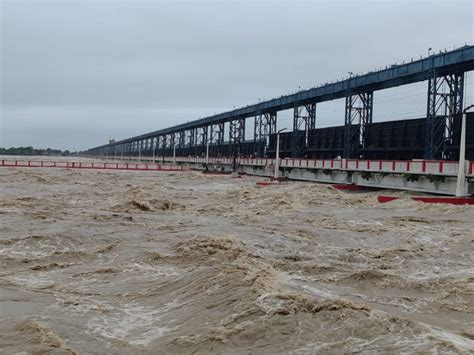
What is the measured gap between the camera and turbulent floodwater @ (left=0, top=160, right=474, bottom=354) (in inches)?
243

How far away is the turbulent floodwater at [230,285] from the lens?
6.16 m

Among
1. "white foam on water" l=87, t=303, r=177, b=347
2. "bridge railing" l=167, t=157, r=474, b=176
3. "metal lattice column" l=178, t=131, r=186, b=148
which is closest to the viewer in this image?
"white foam on water" l=87, t=303, r=177, b=347

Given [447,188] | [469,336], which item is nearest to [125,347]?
[469,336]

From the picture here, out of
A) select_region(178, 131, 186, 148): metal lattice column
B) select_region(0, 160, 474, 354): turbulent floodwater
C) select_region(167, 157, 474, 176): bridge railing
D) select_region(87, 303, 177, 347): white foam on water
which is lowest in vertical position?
select_region(87, 303, 177, 347): white foam on water

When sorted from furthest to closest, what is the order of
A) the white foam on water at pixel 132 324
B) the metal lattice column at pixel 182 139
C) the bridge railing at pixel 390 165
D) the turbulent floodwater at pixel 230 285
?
the metal lattice column at pixel 182 139
the bridge railing at pixel 390 165
the white foam on water at pixel 132 324
the turbulent floodwater at pixel 230 285

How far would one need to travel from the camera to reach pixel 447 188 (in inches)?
1050

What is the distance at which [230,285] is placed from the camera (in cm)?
819

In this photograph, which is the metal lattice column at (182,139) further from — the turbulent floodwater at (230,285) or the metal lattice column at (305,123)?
the turbulent floodwater at (230,285)

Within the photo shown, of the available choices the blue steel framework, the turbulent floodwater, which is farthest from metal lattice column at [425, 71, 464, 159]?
the turbulent floodwater

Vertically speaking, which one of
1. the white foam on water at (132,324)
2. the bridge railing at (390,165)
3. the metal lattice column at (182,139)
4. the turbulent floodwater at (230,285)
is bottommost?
the white foam on water at (132,324)

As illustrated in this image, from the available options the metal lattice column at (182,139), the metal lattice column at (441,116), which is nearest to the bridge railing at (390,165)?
the metal lattice column at (441,116)

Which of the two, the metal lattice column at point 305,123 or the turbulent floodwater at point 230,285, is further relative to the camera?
the metal lattice column at point 305,123

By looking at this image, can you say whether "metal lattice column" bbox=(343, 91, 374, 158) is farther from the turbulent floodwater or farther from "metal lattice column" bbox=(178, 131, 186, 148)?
"metal lattice column" bbox=(178, 131, 186, 148)

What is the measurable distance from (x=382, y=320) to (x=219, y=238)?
628cm
